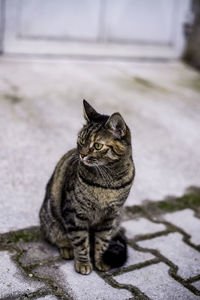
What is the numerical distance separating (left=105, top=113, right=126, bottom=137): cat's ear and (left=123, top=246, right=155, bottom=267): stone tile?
82 centimetres

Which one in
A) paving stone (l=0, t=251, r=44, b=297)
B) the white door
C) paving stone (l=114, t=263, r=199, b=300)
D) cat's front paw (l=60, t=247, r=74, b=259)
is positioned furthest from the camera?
the white door

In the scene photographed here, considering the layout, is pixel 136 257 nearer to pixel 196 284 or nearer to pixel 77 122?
pixel 196 284

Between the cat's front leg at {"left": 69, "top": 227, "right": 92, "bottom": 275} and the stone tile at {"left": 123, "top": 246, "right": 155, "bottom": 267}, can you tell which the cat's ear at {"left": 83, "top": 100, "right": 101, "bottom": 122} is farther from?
the stone tile at {"left": 123, "top": 246, "right": 155, "bottom": 267}

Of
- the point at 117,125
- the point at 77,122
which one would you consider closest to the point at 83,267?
the point at 117,125

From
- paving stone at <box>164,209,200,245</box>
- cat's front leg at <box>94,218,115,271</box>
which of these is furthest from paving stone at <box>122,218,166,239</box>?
cat's front leg at <box>94,218,115,271</box>

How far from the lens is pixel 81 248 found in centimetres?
266

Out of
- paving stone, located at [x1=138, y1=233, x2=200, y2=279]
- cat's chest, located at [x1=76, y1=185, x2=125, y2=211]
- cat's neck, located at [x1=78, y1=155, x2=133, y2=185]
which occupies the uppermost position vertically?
cat's neck, located at [x1=78, y1=155, x2=133, y2=185]

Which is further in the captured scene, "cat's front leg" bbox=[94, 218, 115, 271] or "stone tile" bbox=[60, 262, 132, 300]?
"cat's front leg" bbox=[94, 218, 115, 271]

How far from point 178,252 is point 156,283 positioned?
0.40 meters

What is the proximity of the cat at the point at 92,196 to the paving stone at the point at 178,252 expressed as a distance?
0.94 ft

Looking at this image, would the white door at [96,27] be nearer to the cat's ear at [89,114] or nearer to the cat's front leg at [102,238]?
the cat's ear at [89,114]

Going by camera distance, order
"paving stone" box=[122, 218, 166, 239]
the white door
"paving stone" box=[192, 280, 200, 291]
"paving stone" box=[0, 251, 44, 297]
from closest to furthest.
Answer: "paving stone" box=[0, 251, 44, 297]
"paving stone" box=[192, 280, 200, 291]
"paving stone" box=[122, 218, 166, 239]
the white door

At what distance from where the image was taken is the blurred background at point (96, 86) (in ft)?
12.1

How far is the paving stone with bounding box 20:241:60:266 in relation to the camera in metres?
2.69
